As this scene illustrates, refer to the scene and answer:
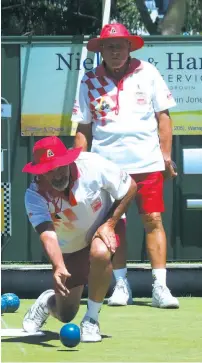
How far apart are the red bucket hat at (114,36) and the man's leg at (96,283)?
1.98 metres

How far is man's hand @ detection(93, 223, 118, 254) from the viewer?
19.5ft

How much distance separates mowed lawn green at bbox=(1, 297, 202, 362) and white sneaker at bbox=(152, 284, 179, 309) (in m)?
0.06

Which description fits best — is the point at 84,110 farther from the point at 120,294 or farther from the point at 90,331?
the point at 90,331

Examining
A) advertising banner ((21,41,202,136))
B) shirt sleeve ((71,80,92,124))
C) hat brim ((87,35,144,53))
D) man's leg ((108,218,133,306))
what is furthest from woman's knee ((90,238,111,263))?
advertising banner ((21,41,202,136))

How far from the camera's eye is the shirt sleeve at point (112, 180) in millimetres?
6031

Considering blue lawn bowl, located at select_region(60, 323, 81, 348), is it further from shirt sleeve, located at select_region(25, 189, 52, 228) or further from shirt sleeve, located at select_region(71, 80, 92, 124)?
shirt sleeve, located at select_region(71, 80, 92, 124)

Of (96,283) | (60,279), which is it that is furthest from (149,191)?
(60,279)

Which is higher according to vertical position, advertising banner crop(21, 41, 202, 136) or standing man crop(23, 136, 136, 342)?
advertising banner crop(21, 41, 202, 136)

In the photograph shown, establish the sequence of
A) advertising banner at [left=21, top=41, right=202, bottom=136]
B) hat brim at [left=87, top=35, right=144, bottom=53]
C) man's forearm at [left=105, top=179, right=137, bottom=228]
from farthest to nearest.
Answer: advertising banner at [left=21, top=41, right=202, bottom=136] → hat brim at [left=87, top=35, right=144, bottom=53] → man's forearm at [left=105, top=179, right=137, bottom=228]

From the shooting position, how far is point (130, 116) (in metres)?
7.46

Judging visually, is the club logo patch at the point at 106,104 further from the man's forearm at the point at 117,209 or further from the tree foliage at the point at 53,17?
the tree foliage at the point at 53,17

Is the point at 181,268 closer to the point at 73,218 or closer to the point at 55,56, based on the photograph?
the point at 55,56

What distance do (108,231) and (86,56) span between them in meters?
2.85

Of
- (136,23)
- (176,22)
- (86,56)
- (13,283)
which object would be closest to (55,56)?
(86,56)
